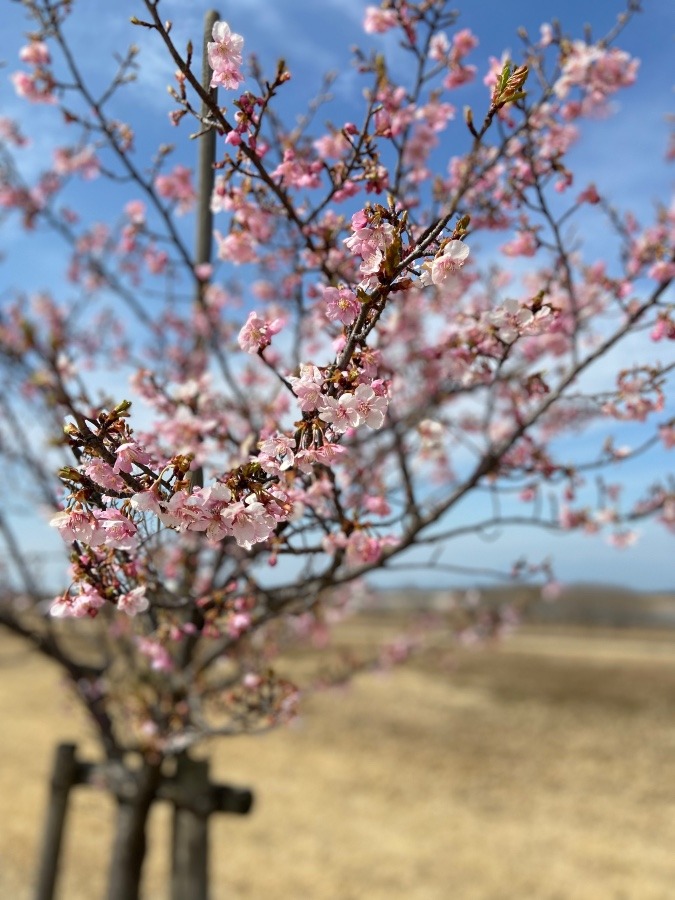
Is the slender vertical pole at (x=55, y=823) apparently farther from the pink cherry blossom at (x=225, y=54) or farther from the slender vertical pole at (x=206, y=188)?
the pink cherry blossom at (x=225, y=54)

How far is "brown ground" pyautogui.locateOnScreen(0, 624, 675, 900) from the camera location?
358 inches

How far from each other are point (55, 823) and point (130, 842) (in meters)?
1.04

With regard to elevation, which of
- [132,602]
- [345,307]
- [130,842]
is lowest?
[130,842]

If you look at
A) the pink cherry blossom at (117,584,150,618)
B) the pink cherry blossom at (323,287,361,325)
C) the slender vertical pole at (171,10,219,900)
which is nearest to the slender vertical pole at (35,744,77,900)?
the slender vertical pole at (171,10,219,900)

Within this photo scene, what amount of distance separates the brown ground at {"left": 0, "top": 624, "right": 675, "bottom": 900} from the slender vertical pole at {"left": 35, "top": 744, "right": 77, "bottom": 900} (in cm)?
29

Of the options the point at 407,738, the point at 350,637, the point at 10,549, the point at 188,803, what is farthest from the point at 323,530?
the point at 350,637

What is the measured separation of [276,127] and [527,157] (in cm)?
104

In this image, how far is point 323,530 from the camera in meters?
2.55

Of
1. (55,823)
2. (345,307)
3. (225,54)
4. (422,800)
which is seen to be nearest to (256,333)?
(345,307)

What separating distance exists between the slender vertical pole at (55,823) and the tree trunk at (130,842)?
0.79 metres

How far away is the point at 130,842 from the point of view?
15.9ft

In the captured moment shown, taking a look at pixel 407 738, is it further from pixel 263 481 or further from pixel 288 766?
pixel 263 481

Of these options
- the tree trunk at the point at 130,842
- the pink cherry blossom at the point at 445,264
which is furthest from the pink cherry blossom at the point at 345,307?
the tree trunk at the point at 130,842

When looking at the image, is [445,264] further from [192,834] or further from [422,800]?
[422,800]
